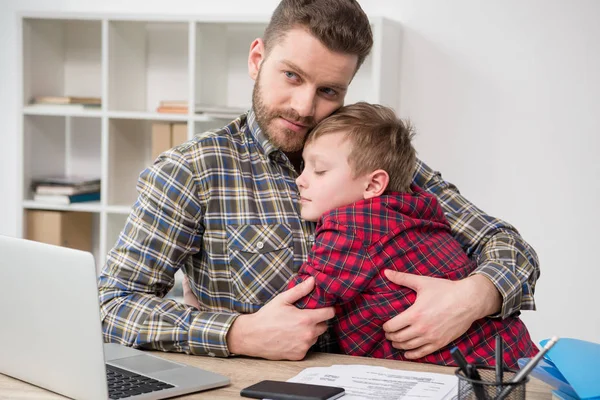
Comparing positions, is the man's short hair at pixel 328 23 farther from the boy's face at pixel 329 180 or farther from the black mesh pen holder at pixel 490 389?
the black mesh pen holder at pixel 490 389

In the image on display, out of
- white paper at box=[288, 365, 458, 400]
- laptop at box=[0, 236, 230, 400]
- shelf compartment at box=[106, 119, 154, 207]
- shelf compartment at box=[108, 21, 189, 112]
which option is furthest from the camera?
shelf compartment at box=[108, 21, 189, 112]

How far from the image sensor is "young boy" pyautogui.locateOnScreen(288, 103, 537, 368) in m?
1.58

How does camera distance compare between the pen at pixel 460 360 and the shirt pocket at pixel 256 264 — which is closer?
the pen at pixel 460 360

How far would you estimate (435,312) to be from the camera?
5.12 feet

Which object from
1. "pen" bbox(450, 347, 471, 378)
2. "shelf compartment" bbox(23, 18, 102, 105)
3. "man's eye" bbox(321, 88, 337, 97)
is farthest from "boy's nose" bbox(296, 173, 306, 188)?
"shelf compartment" bbox(23, 18, 102, 105)

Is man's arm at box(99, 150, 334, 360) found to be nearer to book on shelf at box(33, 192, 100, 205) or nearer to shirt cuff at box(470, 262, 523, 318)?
shirt cuff at box(470, 262, 523, 318)

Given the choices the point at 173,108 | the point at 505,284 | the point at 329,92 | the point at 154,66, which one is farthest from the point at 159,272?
the point at 154,66

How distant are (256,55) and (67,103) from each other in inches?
80.7

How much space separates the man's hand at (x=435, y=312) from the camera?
154 centimetres

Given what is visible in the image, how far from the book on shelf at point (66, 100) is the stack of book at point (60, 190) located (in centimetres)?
37

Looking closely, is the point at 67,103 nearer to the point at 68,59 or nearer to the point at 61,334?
the point at 68,59

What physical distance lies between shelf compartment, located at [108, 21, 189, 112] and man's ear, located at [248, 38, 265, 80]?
1940 mm

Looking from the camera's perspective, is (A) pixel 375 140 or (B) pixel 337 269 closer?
(B) pixel 337 269

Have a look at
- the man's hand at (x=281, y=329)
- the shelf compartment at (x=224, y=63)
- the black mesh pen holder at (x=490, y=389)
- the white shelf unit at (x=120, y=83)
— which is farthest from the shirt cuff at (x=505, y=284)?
the shelf compartment at (x=224, y=63)
